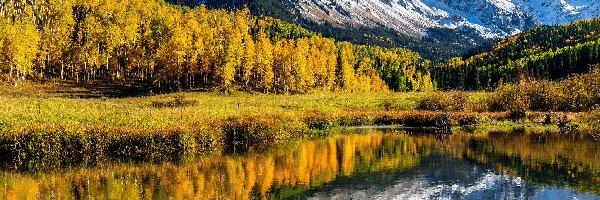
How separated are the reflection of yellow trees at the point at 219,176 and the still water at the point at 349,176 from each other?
0.22ft

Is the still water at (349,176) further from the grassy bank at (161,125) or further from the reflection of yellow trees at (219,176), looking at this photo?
the grassy bank at (161,125)

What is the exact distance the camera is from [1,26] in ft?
307

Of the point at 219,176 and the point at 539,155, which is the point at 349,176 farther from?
the point at 539,155

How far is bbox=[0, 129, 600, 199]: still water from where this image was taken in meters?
32.8

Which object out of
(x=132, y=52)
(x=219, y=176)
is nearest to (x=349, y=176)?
(x=219, y=176)

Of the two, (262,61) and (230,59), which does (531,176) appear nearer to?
(230,59)

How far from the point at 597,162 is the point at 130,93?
7881 centimetres

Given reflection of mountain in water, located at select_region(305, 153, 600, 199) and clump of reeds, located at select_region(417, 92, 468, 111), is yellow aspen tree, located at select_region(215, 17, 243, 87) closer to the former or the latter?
clump of reeds, located at select_region(417, 92, 468, 111)

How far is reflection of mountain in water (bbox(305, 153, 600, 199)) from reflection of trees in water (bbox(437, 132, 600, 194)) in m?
1.99

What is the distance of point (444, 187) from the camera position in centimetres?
3509

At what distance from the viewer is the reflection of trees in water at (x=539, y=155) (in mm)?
36781

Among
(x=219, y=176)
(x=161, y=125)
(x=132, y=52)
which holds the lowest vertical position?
(x=219, y=176)

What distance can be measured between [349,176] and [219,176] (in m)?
9.69

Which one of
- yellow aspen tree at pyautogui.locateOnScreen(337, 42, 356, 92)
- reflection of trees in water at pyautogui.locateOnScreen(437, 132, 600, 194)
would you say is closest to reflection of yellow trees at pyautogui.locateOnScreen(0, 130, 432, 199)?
reflection of trees in water at pyautogui.locateOnScreen(437, 132, 600, 194)
